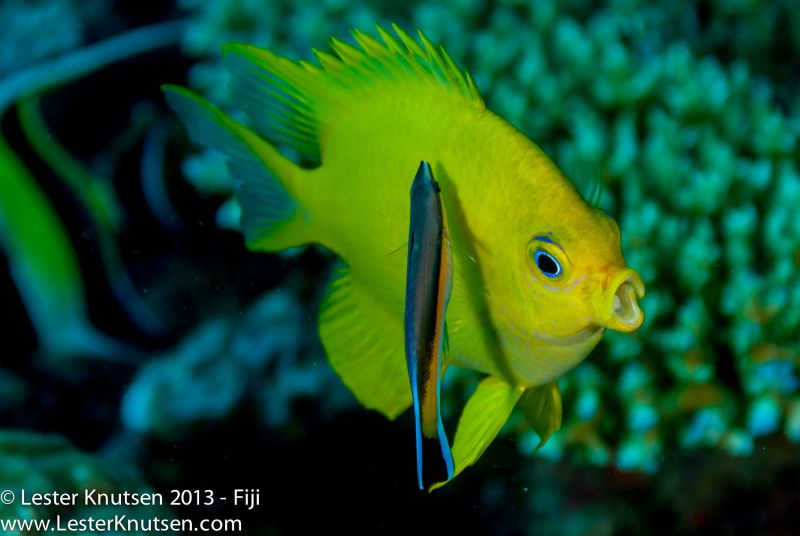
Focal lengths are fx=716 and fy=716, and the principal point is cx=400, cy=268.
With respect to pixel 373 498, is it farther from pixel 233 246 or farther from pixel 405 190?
pixel 405 190

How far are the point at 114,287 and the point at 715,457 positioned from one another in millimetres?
2129

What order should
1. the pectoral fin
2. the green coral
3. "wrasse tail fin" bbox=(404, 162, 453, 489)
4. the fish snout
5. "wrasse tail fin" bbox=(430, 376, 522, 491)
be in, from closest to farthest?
1. "wrasse tail fin" bbox=(404, 162, 453, 489)
2. the fish snout
3. "wrasse tail fin" bbox=(430, 376, 522, 491)
4. the pectoral fin
5. the green coral

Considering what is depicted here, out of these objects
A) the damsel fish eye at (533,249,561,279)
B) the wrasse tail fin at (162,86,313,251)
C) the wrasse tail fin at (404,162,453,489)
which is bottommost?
the wrasse tail fin at (404,162,453,489)

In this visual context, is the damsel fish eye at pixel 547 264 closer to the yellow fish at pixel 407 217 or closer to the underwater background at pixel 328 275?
the yellow fish at pixel 407 217

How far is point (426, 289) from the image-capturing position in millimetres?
859

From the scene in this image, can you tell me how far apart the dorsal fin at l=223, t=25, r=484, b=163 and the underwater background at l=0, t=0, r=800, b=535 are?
1.00 metres

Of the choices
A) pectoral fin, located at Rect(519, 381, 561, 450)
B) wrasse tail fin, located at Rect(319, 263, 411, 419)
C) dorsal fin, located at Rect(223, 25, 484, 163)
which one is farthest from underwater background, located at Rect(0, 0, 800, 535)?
dorsal fin, located at Rect(223, 25, 484, 163)

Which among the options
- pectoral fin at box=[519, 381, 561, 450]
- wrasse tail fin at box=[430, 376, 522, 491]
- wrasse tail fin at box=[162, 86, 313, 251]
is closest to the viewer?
wrasse tail fin at box=[430, 376, 522, 491]

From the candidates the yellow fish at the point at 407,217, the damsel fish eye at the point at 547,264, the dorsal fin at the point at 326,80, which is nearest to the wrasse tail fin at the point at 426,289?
the yellow fish at the point at 407,217

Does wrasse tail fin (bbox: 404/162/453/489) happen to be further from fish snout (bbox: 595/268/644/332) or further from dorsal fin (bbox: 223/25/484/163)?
dorsal fin (bbox: 223/25/484/163)

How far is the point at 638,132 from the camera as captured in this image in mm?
2361

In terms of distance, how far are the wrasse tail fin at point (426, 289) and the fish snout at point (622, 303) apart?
0.24 meters

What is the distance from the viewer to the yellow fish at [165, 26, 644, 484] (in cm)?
103

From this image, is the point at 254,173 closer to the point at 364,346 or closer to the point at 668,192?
the point at 364,346
